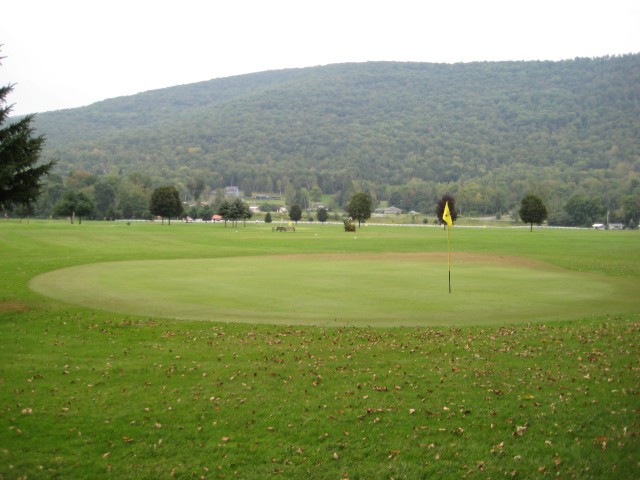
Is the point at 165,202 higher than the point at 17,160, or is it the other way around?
the point at 165,202

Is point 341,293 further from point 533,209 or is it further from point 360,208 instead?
point 360,208

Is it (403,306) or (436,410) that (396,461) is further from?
(403,306)

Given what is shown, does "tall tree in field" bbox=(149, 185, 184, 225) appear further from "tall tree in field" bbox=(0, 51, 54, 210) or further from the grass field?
"tall tree in field" bbox=(0, 51, 54, 210)

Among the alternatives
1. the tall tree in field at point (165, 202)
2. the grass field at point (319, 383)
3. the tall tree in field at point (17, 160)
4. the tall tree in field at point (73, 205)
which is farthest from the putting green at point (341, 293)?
the tall tree in field at point (73, 205)

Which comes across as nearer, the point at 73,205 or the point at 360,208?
the point at 73,205

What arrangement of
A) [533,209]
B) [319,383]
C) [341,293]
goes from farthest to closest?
[533,209] → [341,293] → [319,383]

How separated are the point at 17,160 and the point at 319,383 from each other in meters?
12.9

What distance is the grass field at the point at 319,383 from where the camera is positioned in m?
7.37

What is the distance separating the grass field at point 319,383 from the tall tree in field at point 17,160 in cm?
402

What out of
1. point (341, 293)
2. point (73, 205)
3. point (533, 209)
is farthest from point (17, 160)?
point (73, 205)

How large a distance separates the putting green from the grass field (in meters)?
0.17

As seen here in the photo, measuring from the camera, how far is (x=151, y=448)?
7629mm

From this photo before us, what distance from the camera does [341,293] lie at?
21438 millimetres

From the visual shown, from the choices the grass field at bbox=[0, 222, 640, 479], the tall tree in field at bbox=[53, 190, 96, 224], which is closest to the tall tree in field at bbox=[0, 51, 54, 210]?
the grass field at bbox=[0, 222, 640, 479]
